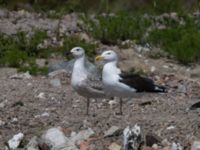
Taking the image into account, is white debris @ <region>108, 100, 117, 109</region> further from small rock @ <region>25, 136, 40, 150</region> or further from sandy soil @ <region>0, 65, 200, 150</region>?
small rock @ <region>25, 136, 40, 150</region>

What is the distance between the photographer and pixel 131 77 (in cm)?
995

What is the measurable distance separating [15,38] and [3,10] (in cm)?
272

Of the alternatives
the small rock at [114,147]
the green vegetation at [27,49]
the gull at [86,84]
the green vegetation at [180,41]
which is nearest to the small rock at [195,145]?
the small rock at [114,147]

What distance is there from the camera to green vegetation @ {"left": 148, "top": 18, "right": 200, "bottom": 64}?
45.3 ft

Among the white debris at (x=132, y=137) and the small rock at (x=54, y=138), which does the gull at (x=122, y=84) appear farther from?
the white debris at (x=132, y=137)

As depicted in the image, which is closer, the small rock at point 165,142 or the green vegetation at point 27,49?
the small rock at point 165,142

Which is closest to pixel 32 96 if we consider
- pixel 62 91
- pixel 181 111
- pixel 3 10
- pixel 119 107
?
pixel 62 91

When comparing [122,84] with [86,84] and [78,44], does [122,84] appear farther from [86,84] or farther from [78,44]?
[78,44]

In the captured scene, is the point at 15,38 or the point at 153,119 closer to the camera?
the point at 153,119

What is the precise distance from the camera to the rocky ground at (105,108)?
8953mm

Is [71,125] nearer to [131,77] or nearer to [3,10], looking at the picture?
[131,77]

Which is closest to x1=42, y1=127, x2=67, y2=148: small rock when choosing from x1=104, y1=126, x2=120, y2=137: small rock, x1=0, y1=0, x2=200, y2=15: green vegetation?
x1=104, y1=126, x2=120, y2=137: small rock

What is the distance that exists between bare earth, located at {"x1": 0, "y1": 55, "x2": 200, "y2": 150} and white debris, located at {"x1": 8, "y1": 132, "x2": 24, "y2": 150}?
0.39 feet

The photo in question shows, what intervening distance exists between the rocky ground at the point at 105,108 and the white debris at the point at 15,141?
5 cm
